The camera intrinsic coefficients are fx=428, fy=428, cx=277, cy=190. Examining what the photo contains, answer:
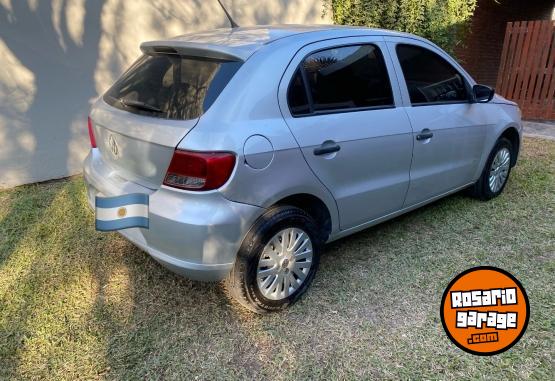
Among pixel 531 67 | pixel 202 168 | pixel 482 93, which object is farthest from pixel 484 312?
pixel 531 67

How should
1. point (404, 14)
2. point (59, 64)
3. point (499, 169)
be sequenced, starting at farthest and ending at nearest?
point (404, 14) < point (59, 64) < point (499, 169)

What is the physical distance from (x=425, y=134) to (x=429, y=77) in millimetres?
511

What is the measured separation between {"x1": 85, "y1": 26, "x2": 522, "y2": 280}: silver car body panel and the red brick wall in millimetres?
7664

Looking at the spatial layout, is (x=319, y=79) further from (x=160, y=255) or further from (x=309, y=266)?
(x=160, y=255)

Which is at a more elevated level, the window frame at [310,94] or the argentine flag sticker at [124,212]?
the window frame at [310,94]

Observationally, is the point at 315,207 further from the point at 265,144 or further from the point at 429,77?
the point at 429,77

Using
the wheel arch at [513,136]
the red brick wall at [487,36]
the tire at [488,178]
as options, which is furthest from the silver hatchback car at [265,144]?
the red brick wall at [487,36]

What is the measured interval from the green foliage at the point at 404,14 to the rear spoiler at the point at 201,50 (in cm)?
512

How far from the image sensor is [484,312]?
98.2 inches

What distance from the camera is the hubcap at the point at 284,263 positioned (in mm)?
2549

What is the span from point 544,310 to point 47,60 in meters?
5.29

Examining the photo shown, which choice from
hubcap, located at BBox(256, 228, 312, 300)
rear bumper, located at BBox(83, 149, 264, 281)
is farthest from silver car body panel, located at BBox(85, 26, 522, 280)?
hubcap, located at BBox(256, 228, 312, 300)

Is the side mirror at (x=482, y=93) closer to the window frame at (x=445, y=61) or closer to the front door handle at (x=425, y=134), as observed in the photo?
the window frame at (x=445, y=61)

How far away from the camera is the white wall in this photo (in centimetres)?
466
